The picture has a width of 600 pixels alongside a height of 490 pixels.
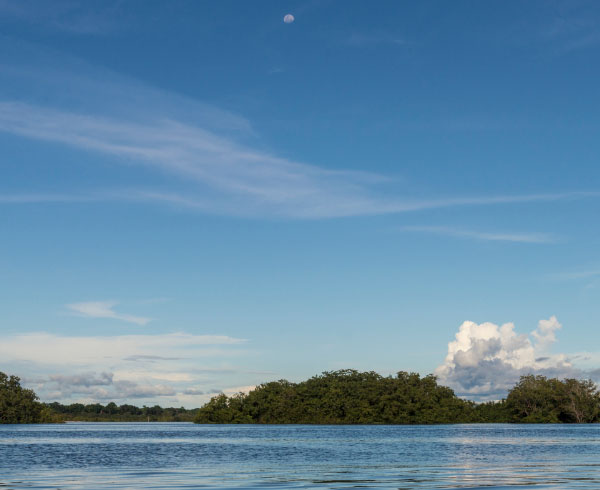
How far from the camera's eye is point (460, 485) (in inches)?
1348

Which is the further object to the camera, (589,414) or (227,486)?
(589,414)

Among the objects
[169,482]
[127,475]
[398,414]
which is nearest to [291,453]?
[127,475]

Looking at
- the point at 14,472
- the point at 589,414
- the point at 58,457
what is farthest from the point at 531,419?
the point at 14,472

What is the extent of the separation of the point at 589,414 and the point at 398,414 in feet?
171

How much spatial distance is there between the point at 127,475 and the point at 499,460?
89.9 feet

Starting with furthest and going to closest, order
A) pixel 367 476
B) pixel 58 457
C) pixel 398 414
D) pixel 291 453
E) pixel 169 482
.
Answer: pixel 398 414 → pixel 291 453 → pixel 58 457 → pixel 367 476 → pixel 169 482

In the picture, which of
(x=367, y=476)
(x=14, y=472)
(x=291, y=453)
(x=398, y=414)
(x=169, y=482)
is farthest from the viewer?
(x=398, y=414)


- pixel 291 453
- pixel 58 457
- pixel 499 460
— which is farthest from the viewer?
pixel 291 453

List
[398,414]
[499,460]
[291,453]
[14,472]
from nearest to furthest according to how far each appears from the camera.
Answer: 1. [14,472]
2. [499,460]
3. [291,453]
4. [398,414]

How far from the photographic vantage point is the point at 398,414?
7653 inches

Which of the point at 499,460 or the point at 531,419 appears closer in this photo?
the point at 499,460

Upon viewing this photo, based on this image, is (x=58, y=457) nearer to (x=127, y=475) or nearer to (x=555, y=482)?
(x=127, y=475)

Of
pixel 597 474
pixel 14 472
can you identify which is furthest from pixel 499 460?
pixel 14 472

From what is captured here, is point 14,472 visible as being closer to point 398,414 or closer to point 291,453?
point 291,453
